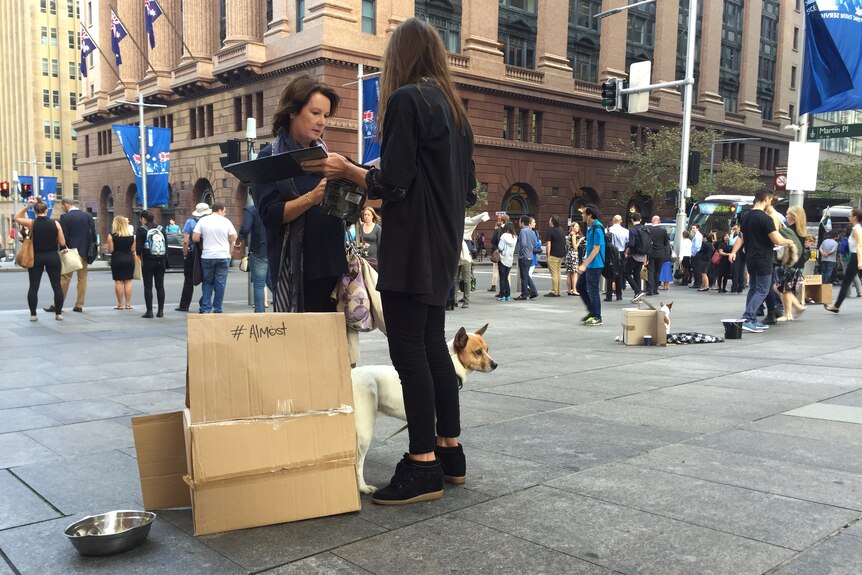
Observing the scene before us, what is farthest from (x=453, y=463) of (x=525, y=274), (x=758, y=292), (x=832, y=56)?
(x=525, y=274)

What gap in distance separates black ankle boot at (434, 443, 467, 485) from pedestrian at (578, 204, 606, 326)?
814 centimetres

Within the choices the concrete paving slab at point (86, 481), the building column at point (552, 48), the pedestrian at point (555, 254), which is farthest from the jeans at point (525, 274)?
the building column at point (552, 48)

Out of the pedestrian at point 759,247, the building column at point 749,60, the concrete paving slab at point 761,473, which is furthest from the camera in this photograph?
the building column at point 749,60

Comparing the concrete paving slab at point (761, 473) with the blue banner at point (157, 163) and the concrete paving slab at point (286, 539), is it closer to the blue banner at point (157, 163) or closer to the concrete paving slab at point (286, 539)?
the concrete paving slab at point (286, 539)

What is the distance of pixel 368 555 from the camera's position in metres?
2.75

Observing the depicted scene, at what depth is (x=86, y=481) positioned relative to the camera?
3730mm

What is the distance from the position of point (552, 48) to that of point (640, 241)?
27.8 m

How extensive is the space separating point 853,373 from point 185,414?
22.0 ft

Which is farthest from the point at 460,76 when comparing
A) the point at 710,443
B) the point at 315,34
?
the point at 710,443

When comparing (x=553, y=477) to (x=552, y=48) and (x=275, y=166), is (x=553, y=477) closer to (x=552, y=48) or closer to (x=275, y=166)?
(x=275, y=166)

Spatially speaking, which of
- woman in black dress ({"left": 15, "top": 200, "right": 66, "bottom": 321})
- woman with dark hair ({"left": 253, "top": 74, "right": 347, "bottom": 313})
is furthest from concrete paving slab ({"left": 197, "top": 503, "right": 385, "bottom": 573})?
woman in black dress ({"left": 15, "top": 200, "right": 66, "bottom": 321})

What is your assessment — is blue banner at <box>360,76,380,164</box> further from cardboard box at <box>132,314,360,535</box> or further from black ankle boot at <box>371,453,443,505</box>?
cardboard box at <box>132,314,360,535</box>

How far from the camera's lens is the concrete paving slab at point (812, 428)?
4.57 meters

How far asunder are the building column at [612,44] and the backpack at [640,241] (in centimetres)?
2960
